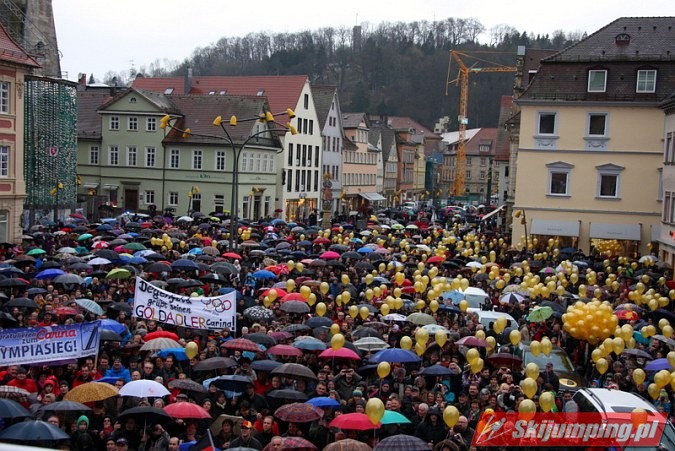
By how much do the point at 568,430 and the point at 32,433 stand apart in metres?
6.30

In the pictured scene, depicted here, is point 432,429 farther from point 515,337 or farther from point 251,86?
point 251,86

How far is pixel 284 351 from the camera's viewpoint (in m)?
15.0

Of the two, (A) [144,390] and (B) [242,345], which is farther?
(B) [242,345]

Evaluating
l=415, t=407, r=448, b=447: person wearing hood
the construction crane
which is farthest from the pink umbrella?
the construction crane

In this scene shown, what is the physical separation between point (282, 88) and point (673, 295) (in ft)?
152

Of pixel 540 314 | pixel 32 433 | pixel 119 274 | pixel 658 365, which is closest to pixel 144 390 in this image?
pixel 32 433

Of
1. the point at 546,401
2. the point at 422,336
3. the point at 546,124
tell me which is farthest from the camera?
the point at 546,124

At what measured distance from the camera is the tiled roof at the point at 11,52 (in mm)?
35406

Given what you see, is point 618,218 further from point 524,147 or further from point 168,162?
point 168,162

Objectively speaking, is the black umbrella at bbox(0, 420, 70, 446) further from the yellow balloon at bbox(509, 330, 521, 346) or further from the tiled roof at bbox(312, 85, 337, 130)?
the tiled roof at bbox(312, 85, 337, 130)

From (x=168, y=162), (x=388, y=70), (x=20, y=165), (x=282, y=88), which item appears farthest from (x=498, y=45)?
(x=20, y=165)

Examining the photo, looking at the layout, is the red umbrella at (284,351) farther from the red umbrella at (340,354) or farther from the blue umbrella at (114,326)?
the blue umbrella at (114,326)

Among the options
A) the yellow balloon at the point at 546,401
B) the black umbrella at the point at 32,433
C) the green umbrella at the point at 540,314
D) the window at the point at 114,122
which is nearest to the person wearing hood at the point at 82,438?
the black umbrella at the point at 32,433

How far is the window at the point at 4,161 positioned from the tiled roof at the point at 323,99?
39105 mm
